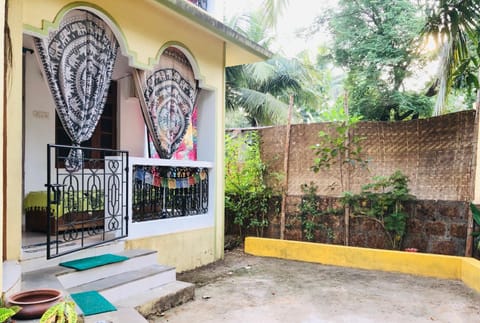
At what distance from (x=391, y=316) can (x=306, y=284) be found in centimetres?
122

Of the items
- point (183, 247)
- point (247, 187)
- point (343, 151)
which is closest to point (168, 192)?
point (183, 247)

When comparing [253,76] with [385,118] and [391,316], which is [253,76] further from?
[391,316]

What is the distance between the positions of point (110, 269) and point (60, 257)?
0.48 meters

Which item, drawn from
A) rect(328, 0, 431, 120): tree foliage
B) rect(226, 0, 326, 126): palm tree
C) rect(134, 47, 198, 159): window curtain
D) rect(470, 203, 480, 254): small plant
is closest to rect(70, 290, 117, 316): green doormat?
rect(134, 47, 198, 159): window curtain

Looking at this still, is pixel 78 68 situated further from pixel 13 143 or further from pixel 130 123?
pixel 130 123

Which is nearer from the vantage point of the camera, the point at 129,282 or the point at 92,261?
the point at 129,282

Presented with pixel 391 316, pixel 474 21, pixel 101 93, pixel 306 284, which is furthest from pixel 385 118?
pixel 101 93

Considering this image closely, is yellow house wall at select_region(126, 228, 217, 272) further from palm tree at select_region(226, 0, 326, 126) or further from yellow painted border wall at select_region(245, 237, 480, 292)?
palm tree at select_region(226, 0, 326, 126)

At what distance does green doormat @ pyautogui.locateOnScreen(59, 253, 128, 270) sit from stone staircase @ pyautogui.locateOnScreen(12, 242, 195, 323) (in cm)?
4

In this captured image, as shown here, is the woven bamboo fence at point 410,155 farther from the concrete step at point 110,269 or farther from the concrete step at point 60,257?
the concrete step at point 60,257

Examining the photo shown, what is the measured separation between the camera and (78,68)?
3682mm

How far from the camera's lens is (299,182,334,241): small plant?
19.2 ft

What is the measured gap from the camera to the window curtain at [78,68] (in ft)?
11.4

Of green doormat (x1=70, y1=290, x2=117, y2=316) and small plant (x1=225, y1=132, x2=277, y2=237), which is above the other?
small plant (x1=225, y1=132, x2=277, y2=237)
